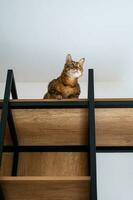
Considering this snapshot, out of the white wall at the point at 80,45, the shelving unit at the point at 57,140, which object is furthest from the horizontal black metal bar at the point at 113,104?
the white wall at the point at 80,45

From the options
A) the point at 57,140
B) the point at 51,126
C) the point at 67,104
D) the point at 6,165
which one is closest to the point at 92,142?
the point at 67,104

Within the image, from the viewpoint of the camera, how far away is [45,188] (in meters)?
1.09

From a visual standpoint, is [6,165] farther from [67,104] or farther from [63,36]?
→ [63,36]

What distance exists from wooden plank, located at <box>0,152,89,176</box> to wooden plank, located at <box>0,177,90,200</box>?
354mm

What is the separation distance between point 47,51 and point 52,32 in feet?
0.49

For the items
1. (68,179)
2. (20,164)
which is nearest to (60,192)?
(68,179)

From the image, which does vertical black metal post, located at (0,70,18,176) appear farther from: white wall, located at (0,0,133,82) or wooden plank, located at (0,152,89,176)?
white wall, located at (0,0,133,82)

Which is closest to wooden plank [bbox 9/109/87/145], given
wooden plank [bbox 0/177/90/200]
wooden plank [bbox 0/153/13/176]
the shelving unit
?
the shelving unit

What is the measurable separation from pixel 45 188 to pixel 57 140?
1.50 feet

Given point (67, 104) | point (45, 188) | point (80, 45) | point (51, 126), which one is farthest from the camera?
point (80, 45)

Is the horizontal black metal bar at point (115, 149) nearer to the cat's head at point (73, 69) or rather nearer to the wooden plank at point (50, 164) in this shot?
the wooden plank at point (50, 164)

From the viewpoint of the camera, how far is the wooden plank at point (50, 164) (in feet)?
5.03

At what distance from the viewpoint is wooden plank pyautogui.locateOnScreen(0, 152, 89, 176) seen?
5.03 feet

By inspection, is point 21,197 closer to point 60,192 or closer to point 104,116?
point 60,192
